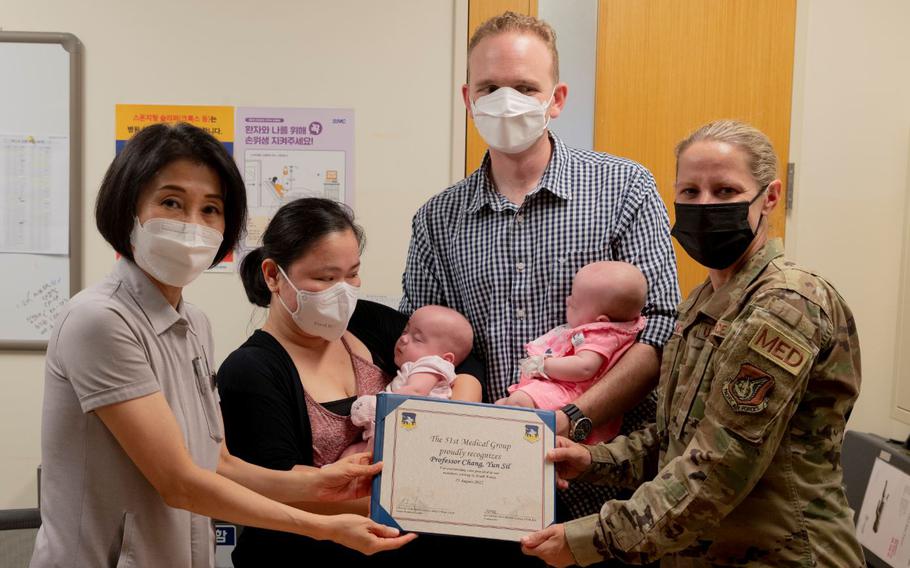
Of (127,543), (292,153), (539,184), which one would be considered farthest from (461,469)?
(292,153)

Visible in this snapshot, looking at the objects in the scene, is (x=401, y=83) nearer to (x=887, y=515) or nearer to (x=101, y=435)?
(x=101, y=435)

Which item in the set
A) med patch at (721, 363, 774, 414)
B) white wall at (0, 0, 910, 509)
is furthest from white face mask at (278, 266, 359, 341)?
white wall at (0, 0, 910, 509)

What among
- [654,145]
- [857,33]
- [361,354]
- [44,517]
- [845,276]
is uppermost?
[857,33]

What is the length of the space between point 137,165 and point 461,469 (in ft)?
2.66

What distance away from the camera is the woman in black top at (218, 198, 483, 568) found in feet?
5.11

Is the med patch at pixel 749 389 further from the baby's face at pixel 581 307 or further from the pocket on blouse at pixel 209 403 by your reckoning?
the pocket on blouse at pixel 209 403

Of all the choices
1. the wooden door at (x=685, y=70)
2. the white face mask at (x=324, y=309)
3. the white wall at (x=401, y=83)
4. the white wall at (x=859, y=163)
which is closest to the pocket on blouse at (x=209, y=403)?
the white face mask at (x=324, y=309)

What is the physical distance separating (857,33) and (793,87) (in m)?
0.30

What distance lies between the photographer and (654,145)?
290cm

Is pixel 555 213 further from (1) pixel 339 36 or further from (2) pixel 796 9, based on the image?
(2) pixel 796 9

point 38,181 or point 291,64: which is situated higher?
point 291,64

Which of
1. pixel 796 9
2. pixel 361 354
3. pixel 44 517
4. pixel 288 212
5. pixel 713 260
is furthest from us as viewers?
pixel 796 9

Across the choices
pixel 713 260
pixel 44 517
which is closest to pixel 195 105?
pixel 44 517

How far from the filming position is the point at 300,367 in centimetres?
166
